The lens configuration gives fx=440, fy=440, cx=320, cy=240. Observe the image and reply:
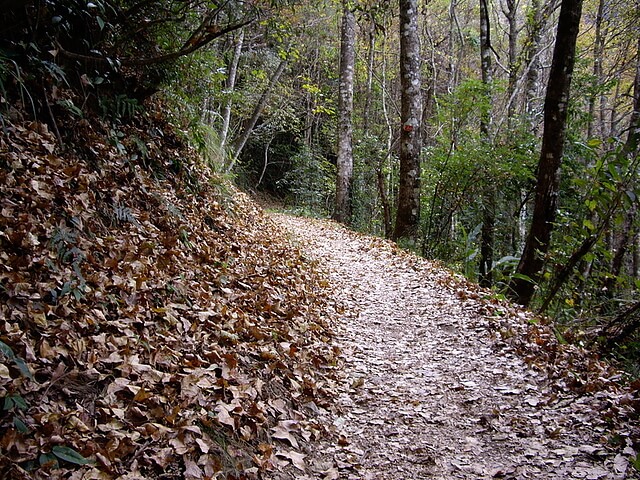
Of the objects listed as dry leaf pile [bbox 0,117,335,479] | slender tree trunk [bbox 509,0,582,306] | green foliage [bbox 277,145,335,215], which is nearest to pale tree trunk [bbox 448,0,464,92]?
green foliage [bbox 277,145,335,215]

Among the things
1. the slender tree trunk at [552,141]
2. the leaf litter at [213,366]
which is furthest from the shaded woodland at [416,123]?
the leaf litter at [213,366]

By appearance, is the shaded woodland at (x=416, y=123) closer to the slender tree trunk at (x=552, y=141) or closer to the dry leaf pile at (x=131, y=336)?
the slender tree trunk at (x=552, y=141)

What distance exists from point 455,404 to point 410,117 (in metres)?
8.18

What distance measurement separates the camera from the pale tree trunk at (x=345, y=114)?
50.6ft

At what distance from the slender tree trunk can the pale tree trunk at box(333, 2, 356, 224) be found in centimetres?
953

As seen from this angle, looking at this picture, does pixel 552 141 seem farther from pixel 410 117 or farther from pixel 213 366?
pixel 213 366

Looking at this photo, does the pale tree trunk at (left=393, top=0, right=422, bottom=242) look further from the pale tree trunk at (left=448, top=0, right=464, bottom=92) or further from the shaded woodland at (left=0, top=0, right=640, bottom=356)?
the pale tree trunk at (left=448, top=0, right=464, bottom=92)

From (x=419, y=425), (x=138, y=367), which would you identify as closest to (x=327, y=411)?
(x=419, y=425)

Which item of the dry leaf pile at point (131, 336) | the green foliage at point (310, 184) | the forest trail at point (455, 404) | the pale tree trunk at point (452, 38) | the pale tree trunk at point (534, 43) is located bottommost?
the forest trail at point (455, 404)

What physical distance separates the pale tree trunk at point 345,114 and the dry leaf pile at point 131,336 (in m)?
10.6

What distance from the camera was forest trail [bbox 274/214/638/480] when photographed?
331 cm

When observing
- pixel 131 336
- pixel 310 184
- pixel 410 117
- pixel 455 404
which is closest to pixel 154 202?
pixel 131 336

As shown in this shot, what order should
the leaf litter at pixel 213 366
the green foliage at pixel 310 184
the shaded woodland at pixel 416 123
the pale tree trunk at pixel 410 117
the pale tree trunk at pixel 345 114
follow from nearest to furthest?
the leaf litter at pixel 213 366 → the shaded woodland at pixel 416 123 → the pale tree trunk at pixel 410 117 → the pale tree trunk at pixel 345 114 → the green foliage at pixel 310 184

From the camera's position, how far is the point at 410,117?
10.9m
